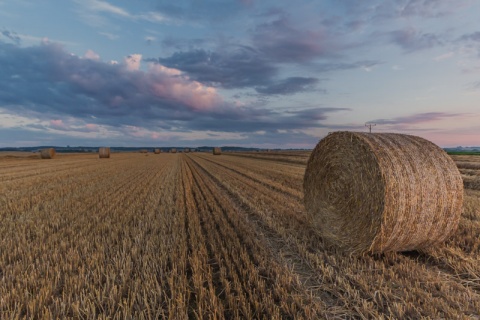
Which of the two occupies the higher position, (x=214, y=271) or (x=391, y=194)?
(x=391, y=194)

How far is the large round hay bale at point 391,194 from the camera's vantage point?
4762 millimetres

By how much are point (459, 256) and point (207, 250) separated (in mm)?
4360

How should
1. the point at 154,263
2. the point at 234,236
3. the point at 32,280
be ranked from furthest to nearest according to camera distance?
the point at 234,236 → the point at 154,263 → the point at 32,280

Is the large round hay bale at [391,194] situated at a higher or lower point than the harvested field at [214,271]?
higher

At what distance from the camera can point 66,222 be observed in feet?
23.8

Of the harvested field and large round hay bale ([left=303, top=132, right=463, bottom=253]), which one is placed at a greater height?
large round hay bale ([left=303, top=132, right=463, bottom=253])

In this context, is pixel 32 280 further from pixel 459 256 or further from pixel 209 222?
pixel 459 256

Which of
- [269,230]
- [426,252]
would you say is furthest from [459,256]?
[269,230]

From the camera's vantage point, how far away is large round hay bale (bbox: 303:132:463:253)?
15.6 feet

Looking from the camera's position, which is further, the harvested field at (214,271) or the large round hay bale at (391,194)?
the large round hay bale at (391,194)

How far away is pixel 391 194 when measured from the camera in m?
4.73

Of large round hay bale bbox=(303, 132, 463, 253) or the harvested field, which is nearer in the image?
the harvested field

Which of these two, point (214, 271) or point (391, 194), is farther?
point (391, 194)

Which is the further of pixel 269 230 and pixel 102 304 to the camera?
pixel 269 230
